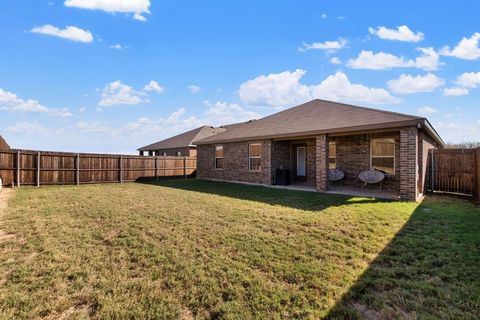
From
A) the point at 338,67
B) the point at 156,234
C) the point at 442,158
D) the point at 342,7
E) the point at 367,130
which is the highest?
the point at 342,7

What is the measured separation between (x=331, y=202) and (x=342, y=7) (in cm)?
749

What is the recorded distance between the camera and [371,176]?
35.1ft

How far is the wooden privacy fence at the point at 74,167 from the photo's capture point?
1266cm

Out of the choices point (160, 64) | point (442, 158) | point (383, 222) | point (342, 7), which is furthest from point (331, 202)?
point (160, 64)

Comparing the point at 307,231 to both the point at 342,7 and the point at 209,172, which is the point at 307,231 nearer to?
the point at 342,7

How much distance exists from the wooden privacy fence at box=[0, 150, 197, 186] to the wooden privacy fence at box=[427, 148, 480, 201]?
53.0 feet

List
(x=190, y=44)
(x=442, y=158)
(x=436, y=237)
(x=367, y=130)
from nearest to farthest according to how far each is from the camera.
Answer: (x=436, y=237), (x=367, y=130), (x=442, y=158), (x=190, y=44)

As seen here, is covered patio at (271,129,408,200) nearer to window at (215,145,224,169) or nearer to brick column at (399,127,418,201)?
brick column at (399,127,418,201)

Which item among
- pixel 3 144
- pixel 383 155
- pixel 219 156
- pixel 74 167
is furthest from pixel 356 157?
pixel 3 144

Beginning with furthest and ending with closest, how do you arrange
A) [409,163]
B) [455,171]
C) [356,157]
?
[356,157] < [455,171] < [409,163]

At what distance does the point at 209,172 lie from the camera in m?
17.8

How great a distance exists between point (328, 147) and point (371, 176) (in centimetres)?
209

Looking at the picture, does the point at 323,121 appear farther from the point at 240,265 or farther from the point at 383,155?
the point at 240,265

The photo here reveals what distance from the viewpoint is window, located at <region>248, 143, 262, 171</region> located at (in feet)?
46.6
